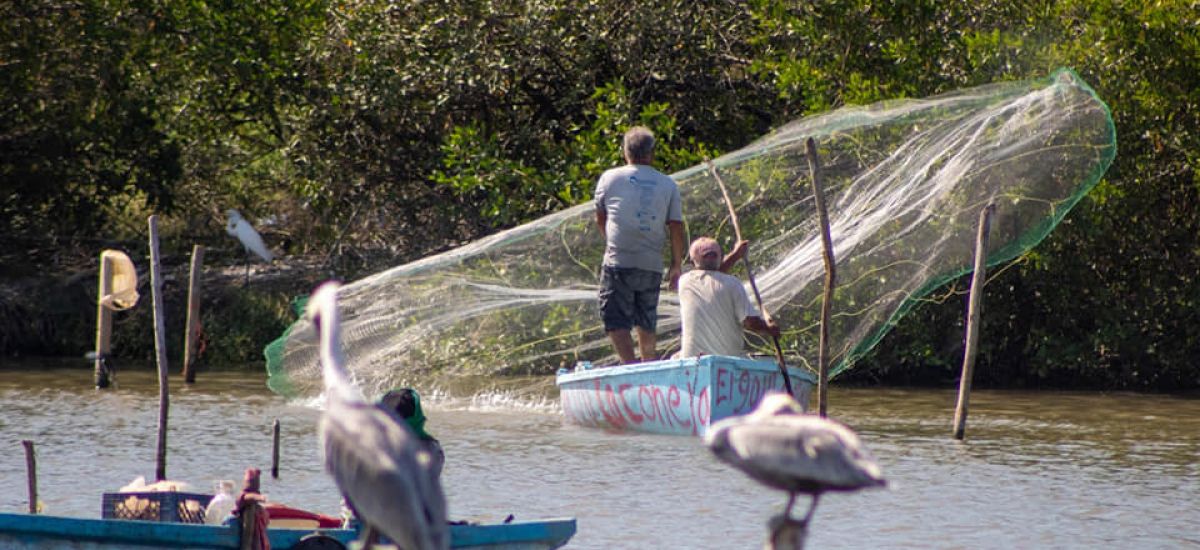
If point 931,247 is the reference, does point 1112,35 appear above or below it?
above

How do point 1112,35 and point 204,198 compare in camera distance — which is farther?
point 204,198

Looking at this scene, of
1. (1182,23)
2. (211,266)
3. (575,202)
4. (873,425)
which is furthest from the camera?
(211,266)

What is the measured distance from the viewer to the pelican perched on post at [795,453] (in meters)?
5.09

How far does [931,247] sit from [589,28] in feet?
25.3

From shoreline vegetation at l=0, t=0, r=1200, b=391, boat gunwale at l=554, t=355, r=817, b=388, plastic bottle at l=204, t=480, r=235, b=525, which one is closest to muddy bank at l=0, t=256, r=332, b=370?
shoreline vegetation at l=0, t=0, r=1200, b=391

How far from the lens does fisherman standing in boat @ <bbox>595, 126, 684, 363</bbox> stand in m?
13.4

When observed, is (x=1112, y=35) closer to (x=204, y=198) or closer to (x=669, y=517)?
(x=669, y=517)

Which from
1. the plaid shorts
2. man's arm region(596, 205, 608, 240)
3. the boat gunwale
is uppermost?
man's arm region(596, 205, 608, 240)

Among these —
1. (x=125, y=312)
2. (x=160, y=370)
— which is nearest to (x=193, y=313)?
(x=125, y=312)

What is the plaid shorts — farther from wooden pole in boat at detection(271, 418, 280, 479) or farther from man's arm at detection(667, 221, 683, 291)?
wooden pole in boat at detection(271, 418, 280, 479)

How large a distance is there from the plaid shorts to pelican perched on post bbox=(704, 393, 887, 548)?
8185 millimetres

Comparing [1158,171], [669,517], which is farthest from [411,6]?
[669,517]

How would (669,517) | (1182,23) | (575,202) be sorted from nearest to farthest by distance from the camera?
(669,517), (1182,23), (575,202)

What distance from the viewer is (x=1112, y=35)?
18109 millimetres
